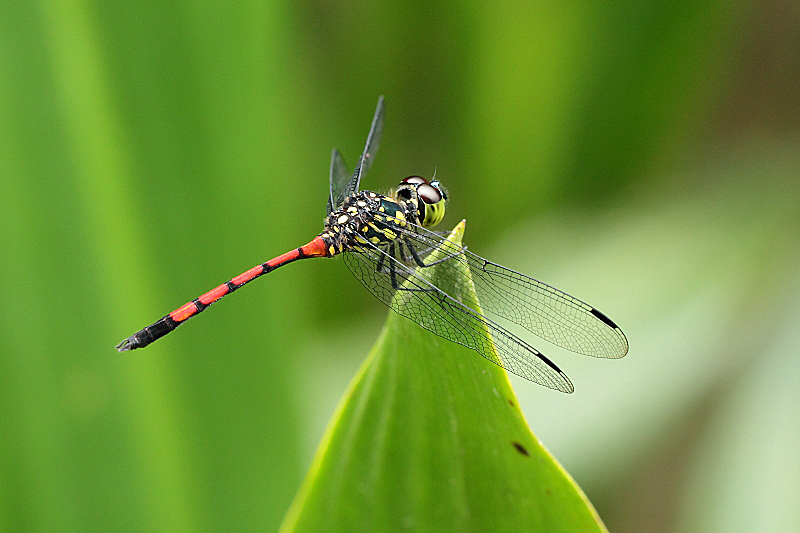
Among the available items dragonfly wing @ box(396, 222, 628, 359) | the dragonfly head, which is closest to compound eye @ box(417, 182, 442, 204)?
the dragonfly head

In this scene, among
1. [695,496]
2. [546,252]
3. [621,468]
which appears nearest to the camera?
[695,496]

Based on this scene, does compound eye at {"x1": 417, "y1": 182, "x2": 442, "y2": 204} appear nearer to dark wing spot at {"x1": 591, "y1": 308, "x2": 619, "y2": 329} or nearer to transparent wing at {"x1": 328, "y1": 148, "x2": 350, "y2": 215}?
transparent wing at {"x1": 328, "y1": 148, "x2": 350, "y2": 215}

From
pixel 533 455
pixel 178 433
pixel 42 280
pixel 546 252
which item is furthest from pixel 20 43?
pixel 546 252

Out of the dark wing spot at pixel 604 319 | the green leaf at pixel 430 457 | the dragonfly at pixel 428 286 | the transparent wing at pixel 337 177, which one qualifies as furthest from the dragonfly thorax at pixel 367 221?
the green leaf at pixel 430 457

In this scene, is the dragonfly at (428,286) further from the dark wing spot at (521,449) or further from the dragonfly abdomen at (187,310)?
the dark wing spot at (521,449)

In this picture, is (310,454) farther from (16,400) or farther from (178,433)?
(16,400)

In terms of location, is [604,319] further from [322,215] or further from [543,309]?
[322,215]

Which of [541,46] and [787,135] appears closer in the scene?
[541,46]
